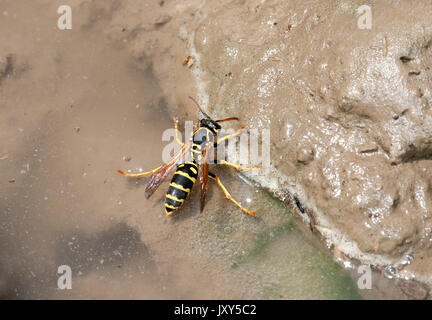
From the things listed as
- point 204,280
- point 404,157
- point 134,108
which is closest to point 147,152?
point 134,108

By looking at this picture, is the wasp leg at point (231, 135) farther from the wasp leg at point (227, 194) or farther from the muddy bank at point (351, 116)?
the wasp leg at point (227, 194)

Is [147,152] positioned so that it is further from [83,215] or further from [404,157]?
[404,157]

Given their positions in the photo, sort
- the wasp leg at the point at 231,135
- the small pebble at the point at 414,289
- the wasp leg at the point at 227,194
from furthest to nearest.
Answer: the wasp leg at the point at 231,135
the wasp leg at the point at 227,194
the small pebble at the point at 414,289

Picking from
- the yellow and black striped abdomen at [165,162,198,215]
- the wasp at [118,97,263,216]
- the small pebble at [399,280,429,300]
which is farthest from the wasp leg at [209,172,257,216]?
the small pebble at [399,280,429,300]

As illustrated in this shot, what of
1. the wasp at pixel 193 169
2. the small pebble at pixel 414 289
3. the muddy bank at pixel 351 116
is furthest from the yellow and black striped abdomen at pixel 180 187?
the small pebble at pixel 414 289

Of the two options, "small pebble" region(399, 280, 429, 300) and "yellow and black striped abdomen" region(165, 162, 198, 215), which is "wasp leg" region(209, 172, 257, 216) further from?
"small pebble" region(399, 280, 429, 300)
